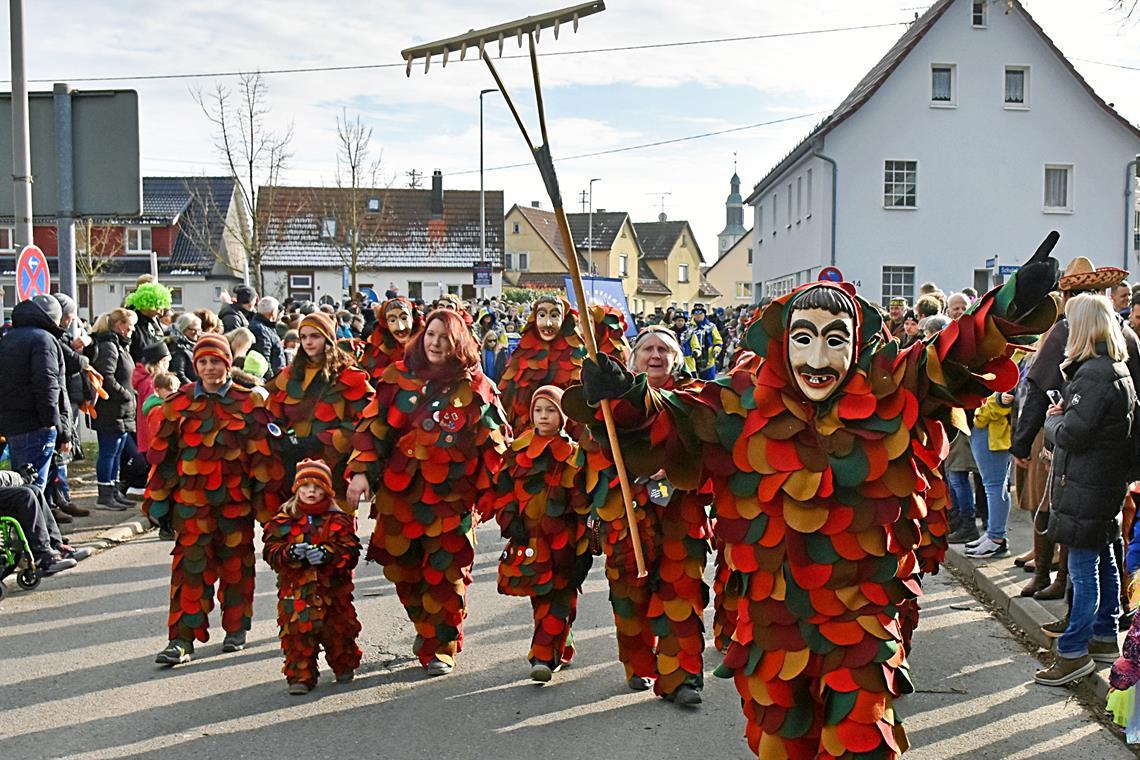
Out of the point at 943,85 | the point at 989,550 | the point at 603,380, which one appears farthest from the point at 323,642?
the point at 943,85

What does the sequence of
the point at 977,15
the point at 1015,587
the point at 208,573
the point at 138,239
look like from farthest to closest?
the point at 138,239 → the point at 977,15 → the point at 1015,587 → the point at 208,573

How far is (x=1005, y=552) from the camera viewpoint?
8859 millimetres

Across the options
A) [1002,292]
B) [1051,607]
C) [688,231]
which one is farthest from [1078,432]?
[688,231]

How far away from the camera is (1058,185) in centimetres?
3030

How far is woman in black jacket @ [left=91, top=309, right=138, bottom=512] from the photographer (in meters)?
10.8

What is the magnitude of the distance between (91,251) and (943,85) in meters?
28.8

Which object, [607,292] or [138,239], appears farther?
[138,239]

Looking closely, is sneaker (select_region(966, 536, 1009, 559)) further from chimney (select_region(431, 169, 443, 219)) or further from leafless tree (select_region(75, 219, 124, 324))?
chimney (select_region(431, 169, 443, 219))

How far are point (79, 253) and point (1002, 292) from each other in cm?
4284

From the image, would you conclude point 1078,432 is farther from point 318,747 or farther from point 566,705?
point 318,747

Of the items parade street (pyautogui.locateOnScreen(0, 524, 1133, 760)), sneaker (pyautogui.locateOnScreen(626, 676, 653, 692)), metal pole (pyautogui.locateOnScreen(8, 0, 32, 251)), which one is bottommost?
→ parade street (pyautogui.locateOnScreen(0, 524, 1133, 760))

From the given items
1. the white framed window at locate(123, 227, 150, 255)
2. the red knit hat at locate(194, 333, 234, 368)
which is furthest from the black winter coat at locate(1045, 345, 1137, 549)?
the white framed window at locate(123, 227, 150, 255)

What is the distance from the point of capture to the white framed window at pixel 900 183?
29906 mm

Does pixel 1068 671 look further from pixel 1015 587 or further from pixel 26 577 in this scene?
pixel 26 577
